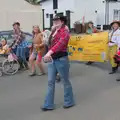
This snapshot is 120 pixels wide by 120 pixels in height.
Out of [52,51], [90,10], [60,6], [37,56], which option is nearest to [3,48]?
[37,56]

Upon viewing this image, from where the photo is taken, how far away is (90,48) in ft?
40.1

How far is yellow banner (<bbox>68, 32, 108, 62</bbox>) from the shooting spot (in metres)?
11.7

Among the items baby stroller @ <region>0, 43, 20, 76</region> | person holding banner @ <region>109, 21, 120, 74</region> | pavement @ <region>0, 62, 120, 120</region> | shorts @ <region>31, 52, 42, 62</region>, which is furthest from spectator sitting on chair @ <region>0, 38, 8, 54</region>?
person holding banner @ <region>109, 21, 120, 74</region>

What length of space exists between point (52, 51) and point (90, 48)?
5.95 metres

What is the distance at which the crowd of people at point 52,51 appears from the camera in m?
6.54

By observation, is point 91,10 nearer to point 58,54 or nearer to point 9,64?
point 9,64

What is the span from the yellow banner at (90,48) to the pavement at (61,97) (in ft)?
2.89

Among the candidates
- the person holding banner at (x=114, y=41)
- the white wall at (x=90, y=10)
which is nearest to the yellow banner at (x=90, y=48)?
the person holding banner at (x=114, y=41)

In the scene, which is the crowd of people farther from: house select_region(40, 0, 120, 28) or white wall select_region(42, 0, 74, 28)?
white wall select_region(42, 0, 74, 28)

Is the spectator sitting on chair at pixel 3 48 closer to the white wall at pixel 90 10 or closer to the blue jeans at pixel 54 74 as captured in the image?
the blue jeans at pixel 54 74

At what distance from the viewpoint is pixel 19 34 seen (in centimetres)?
1148

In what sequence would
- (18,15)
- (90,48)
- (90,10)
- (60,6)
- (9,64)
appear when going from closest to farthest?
(9,64), (90,48), (18,15), (90,10), (60,6)

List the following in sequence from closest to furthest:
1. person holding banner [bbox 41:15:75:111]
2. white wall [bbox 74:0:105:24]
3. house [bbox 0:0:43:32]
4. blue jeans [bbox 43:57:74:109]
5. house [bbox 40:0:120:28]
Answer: person holding banner [bbox 41:15:75:111], blue jeans [bbox 43:57:74:109], house [bbox 0:0:43:32], house [bbox 40:0:120:28], white wall [bbox 74:0:105:24]

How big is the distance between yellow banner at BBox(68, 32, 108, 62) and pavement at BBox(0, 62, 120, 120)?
2.89ft
